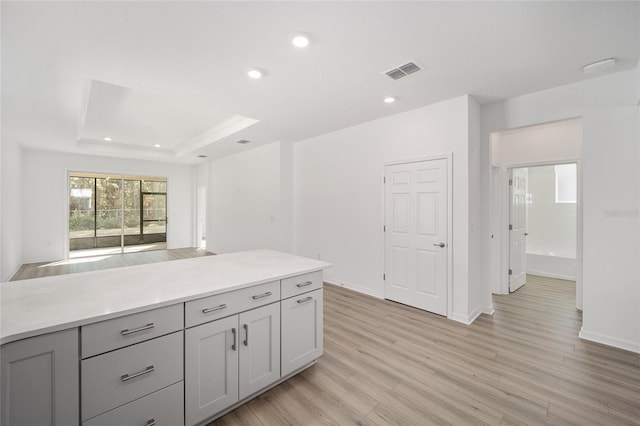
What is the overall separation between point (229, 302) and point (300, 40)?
201 cm

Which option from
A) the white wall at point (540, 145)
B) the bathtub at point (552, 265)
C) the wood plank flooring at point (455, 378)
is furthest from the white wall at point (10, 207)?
the bathtub at point (552, 265)

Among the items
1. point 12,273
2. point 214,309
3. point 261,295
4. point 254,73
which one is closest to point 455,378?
point 261,295

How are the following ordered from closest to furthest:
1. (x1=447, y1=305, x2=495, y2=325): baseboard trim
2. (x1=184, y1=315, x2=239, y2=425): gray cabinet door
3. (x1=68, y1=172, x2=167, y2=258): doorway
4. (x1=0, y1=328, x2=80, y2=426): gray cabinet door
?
(x1=0, y1=328, x2=80, y2=426): gray cabinet door, (x1=184, y1=315, x2=239, y2=425): gray cabinet door, (x1=447, y1=305, x2=495, y2=325): baseboard trim, (x1=68, y1=172, x2=167, y2=258): doorway

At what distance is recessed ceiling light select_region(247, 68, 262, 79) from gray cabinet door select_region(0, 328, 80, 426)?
94.9 inches

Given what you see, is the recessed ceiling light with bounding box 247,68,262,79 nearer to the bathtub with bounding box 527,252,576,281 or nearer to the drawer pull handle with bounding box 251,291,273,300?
the drawer pull handle with bounding box 251,291,273,300

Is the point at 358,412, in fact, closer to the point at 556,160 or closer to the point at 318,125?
the point at 318,125

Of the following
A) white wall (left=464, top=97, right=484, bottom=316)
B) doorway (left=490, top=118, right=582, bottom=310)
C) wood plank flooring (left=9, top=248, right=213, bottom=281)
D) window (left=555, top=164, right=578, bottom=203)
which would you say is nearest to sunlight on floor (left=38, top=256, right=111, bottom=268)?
wood plank flooring (left=9, top=248, right=213, bottom=281)

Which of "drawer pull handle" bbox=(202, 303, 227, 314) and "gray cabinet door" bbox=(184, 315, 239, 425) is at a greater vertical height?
"drawer pull handle" bbox=(202, 303, 227, 314)

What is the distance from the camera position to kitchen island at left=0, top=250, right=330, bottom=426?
3.79 ft

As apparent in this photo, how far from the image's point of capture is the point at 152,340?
1.42 metres

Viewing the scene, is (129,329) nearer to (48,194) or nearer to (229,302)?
(229,302)

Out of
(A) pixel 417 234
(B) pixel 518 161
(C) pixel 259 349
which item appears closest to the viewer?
(C) pixel 259 349

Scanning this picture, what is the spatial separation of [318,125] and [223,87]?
178cm

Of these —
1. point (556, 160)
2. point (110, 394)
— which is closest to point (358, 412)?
point (110, 394)
